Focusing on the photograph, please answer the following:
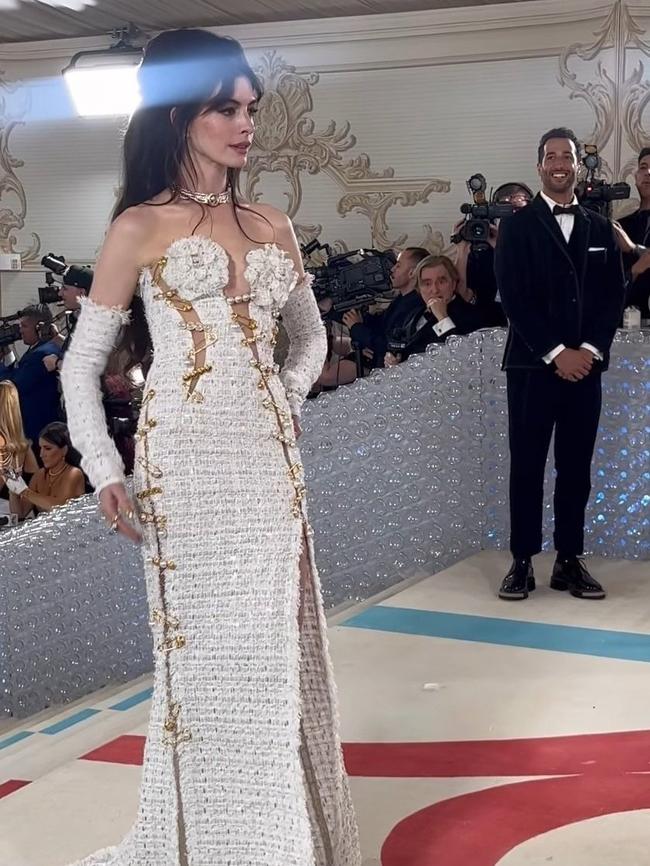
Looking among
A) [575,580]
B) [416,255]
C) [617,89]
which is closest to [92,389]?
[575,580]

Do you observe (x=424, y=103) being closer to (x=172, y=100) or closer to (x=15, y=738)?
(x=15, y=738)

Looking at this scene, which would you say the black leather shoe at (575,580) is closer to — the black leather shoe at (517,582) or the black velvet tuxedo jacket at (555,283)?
the black leather shoe at (517,582)

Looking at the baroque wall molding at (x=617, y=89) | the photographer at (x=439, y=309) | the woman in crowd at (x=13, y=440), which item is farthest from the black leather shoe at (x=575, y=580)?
the baroque wall molding at (x=617, y=89)

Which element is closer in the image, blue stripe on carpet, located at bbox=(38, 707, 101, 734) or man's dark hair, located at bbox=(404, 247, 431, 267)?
blue stripe on carpet, located at bbox=(38, 707, 101, 734)

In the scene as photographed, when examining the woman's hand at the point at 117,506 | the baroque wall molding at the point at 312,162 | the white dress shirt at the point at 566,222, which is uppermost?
the baroque wall molding at the point at 312,162

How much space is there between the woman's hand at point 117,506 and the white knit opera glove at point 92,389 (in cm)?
1

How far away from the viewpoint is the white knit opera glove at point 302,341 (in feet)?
6.57

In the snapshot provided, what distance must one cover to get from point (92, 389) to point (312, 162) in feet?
17.6

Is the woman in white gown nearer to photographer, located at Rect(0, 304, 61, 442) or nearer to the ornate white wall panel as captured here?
photographer, located at Rect(0, 304, 61, 442)

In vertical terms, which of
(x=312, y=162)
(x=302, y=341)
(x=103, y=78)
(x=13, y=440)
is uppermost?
(x=103, y=78)

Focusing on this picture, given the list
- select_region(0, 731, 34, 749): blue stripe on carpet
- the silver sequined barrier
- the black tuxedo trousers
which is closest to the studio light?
the silver sequined barrier

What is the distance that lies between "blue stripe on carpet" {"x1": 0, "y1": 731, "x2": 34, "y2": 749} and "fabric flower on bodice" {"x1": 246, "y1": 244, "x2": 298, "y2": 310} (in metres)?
1.64

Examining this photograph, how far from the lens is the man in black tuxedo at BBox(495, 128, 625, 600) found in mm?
3721

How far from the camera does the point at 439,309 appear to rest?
15.2 ft
